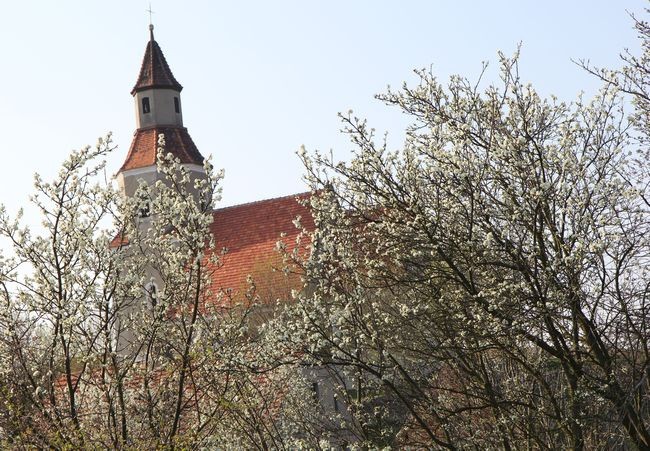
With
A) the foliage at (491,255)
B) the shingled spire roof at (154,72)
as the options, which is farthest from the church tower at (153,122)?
the foliage at (491,255)

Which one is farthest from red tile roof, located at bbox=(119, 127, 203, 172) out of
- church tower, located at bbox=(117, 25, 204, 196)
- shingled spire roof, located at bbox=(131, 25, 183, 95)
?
shingled spire roof, located at bbox=(131, 25, 183, 95)

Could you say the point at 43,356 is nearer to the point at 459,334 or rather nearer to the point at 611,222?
the point at 459,334

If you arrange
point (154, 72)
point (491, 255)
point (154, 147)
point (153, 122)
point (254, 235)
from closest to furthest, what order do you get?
point (491, 255) → point (254, 235) → point (154, 147) → point (153, 122) → point (154, 72)

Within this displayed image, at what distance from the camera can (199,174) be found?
41.2m

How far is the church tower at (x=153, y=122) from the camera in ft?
134

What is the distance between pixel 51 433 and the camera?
10.2 m

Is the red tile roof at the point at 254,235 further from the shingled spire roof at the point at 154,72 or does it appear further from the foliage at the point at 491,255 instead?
the foliage at the point at 491,255

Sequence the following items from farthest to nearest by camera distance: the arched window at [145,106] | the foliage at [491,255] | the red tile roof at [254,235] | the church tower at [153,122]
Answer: the arched window at [145,106] < the church tower at [153,122] < the red tile roof at [254,235] < the foliage at [491,255]

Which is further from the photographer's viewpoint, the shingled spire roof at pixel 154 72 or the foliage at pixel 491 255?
the shingled spire roof at pixel 154 72

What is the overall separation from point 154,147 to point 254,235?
18.2ft

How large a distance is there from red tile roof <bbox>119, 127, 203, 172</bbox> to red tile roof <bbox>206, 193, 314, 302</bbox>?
8.45ft

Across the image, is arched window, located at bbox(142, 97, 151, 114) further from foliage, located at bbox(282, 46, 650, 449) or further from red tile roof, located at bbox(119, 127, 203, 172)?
foliage, located at bbox(282, 46, 650, 449)

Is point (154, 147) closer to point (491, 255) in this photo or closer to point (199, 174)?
point (199, 174)

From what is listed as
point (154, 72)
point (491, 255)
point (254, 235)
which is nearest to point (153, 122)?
point (154, 72)
